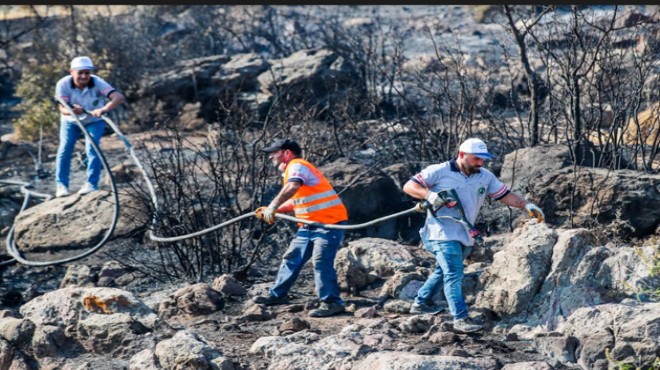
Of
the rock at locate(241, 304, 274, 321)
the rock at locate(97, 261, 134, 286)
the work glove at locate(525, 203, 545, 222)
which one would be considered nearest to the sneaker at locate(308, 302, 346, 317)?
the rock at locate(241, 304, 274, 321)

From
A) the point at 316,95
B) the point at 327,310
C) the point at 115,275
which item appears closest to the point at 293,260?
the point at 327,310

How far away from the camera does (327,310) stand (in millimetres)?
8664

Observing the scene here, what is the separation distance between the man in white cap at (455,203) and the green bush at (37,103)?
38.2 ft

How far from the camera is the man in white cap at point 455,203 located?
7.79 metres

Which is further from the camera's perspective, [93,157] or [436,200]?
[93,157]

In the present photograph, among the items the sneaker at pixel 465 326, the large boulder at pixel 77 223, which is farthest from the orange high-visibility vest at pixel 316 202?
the large boulder at pixel 77 223

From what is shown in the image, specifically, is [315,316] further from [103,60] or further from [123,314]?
[103,60]

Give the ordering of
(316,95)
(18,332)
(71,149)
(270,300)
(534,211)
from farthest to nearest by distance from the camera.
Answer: (316,95), (71,149), (270,300), (18,332), (534,211)

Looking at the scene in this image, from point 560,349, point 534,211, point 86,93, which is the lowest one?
point 560,349

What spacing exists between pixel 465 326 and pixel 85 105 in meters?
5.28

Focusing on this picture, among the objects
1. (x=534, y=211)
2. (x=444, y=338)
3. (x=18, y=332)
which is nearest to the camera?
(x=444, y=338)

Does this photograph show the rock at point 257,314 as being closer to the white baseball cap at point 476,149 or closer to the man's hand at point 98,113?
the white baseball cap at point 476,149

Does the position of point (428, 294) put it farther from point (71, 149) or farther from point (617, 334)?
point (71, 149)

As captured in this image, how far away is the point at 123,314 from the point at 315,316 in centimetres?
140
